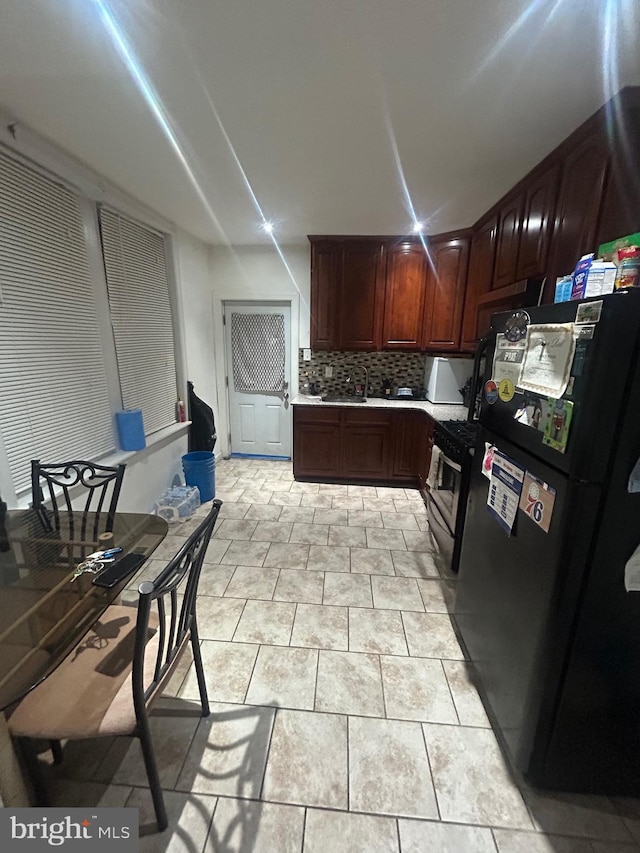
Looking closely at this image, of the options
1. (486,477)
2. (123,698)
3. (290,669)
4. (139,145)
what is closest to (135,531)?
(123,698)

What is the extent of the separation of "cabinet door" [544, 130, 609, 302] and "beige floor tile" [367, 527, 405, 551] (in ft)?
6.28

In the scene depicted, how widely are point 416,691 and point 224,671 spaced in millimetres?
891

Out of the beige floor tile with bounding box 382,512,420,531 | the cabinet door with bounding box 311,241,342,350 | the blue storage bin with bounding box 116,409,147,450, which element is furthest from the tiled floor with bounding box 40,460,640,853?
the cabinet door with bounding box 311,241,342,350

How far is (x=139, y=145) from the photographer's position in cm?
187

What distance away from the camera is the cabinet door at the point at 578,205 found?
1512mm

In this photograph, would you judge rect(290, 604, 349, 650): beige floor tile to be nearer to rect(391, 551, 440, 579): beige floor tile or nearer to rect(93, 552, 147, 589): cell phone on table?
rect(391, 551, 440, 579): beige floor tile

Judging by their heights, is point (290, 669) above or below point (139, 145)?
below

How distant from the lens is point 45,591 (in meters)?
1.12

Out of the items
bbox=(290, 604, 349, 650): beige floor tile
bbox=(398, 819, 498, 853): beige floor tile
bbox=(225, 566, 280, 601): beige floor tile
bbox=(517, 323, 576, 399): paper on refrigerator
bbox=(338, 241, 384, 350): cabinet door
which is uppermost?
bbox=(338, 241, 384, 350): cabinet door

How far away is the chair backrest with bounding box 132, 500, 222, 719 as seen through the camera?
0.92 meters

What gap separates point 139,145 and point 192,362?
6.65 feet

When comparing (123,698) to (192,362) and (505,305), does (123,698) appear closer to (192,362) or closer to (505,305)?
(505,305)

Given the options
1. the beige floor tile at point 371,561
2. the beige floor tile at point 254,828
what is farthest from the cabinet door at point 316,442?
the beige floor tile at point 254,828

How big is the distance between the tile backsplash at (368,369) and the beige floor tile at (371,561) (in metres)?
2.02
